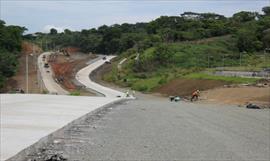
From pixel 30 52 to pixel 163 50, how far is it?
138 ft

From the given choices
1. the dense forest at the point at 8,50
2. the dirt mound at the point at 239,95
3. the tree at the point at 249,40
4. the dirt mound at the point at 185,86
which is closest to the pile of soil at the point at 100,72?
the dense forest at the point at 8,50

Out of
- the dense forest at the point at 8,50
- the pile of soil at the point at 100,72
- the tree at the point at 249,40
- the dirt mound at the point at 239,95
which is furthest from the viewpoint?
the tree at the point at 249,40

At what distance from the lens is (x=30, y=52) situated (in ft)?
446

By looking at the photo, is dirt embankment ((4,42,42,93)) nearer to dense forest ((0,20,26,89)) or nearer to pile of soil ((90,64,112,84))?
dense forest ((0,20,26,89))

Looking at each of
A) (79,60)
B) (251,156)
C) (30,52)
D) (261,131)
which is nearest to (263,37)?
(79,60)

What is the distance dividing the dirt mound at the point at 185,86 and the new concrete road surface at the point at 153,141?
45.6 meters

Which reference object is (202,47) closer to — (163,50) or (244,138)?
(163,50)

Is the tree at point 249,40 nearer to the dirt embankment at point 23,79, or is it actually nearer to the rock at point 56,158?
the dirt embankment at point 23,79

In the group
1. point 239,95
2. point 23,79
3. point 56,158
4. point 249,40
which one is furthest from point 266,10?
point 56,158

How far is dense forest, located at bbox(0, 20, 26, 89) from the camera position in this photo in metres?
83.3

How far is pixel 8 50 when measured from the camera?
366ft

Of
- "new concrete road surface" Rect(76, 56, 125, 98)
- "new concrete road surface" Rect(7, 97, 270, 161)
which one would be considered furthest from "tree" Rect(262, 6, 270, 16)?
"new concrete road surface" Rect(7, 97, 270, 161)

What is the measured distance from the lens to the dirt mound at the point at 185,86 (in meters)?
69.2

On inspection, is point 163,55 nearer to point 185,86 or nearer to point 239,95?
point 185,86
